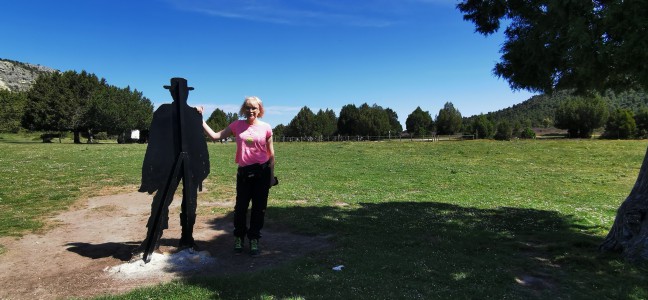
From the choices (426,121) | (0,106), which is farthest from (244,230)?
(426,121)

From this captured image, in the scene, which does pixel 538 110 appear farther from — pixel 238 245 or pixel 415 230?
pixel 238 245

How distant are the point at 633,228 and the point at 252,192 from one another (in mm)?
Result: 6572

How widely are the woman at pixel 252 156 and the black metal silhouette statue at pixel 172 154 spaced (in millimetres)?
281

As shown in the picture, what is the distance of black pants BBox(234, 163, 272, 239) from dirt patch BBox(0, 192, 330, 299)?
0.50 m

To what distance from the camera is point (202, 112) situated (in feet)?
21.6

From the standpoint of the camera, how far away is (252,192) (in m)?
6.64

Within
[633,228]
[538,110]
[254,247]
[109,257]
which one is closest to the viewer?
[109,257]

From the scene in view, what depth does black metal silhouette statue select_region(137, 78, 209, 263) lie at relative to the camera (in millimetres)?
6516

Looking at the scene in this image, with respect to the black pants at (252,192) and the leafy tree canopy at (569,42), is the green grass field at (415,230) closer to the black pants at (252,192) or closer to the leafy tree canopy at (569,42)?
the black pants at (252,192)

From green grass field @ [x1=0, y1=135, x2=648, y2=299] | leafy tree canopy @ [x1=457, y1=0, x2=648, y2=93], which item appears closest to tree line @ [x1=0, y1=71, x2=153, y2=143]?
green grass field @ [x1=0, y1=135, x2=648, y2=299]

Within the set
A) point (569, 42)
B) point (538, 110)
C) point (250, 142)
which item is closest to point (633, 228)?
point (569, 42)

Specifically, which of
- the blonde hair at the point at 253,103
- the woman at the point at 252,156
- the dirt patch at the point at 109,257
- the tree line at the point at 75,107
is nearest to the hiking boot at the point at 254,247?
the woman at the point at 252,156

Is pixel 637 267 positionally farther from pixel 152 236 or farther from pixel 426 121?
pixel 426 121

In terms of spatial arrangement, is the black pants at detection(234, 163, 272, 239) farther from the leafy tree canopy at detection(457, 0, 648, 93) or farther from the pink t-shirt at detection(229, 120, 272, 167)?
the leafy tree canopy at detection(457, 0, 648, 93)
